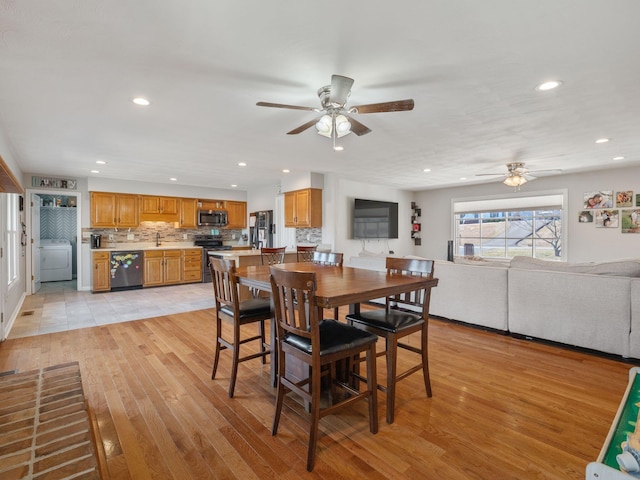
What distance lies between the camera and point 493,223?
7547 millimetres

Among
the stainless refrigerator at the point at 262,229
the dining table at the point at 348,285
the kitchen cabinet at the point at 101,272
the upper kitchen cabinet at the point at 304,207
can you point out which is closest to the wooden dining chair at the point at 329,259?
the dining table at the point at 348,285

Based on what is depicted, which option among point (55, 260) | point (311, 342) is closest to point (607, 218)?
point (311, 342)

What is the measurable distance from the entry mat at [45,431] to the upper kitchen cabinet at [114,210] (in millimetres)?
5175

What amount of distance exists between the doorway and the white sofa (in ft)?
23.8

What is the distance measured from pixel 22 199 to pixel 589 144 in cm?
893

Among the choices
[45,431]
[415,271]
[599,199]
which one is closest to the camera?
[45,431]

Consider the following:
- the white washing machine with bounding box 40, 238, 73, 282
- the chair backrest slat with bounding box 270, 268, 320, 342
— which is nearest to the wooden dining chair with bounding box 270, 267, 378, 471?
the chair backrest slat with bounding box 270, 268, 320, 342

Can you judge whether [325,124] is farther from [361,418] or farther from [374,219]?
[374,219]

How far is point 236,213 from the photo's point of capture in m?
8.70

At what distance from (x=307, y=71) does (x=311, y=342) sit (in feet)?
6.07

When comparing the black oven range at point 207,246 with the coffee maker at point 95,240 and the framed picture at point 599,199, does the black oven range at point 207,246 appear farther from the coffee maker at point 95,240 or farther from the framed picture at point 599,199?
the framed picture at point 599,199

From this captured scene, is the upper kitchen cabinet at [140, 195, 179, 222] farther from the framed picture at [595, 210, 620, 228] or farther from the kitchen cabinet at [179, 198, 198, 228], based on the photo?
the framed picture at [595, 210, 620, 228]

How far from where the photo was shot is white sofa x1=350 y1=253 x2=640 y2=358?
2969mm

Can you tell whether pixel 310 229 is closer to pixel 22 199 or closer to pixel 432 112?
pixel 432 112
